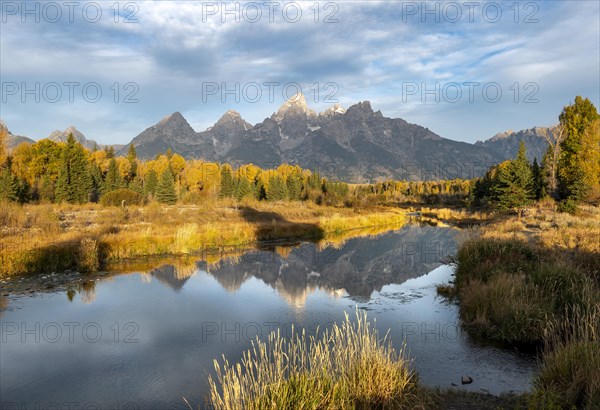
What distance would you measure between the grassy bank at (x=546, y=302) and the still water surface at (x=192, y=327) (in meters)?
0.99

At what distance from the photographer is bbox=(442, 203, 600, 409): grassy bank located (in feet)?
23.0

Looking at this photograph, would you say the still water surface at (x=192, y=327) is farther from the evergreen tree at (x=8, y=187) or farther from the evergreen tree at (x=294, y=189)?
the evergreen tree at (x=294, y=189)

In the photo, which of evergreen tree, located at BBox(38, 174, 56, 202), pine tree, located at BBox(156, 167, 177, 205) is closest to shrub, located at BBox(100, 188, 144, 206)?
evergreen tree, located at BBox(38, 174, 56, 202)

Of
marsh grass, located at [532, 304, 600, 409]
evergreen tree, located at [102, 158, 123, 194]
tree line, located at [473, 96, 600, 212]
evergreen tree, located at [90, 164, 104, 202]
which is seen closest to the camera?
marsh grass, located at [532, 304, 600, 409]

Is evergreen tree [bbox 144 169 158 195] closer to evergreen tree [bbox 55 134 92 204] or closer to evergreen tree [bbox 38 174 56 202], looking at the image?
evergreen tree [bbox 55 134 92 204]

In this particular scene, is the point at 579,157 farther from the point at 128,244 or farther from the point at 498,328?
the point at 128,244

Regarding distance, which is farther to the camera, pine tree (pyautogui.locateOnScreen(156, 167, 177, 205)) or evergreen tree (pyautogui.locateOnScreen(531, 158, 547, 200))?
pine tree (pyautogui.locateOnScreen(156, 167, 177, 205))

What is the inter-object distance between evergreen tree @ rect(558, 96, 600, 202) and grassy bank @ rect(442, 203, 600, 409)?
27.2m

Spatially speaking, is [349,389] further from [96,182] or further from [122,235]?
[96,182]

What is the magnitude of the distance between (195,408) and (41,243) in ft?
61.3

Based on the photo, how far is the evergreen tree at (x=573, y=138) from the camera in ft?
149

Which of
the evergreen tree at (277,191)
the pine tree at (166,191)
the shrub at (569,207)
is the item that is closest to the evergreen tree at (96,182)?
the pine tree at (166,191)

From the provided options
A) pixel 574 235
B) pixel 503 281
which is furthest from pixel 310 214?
pixel 503 281

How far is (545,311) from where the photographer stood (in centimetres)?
1141
